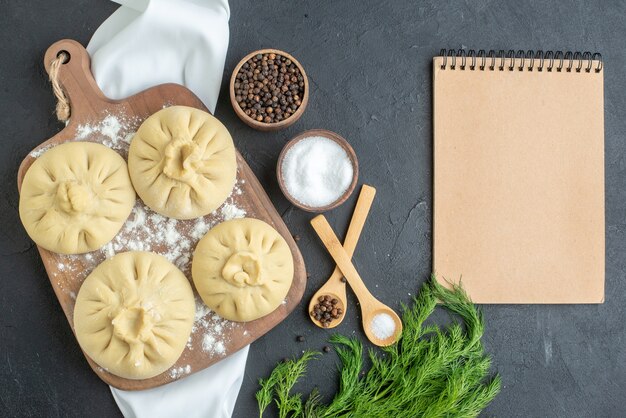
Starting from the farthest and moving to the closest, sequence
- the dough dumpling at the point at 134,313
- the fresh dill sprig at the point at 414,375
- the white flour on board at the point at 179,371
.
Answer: the fresh dill sprig at the point at 414,375 → the white flour on board at the point at 179,371 → the dough dumpling at the point at 134,313

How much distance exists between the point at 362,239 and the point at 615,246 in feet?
3.13

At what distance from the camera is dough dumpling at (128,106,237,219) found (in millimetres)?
1811

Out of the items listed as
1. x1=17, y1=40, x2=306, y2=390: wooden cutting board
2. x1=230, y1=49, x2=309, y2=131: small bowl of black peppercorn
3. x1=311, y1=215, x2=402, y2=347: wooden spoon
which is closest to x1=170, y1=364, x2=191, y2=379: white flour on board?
x1=17, y1=40, x2=306, y2=390: wooden cutting board

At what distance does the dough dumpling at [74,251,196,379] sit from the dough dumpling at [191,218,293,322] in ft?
0.32

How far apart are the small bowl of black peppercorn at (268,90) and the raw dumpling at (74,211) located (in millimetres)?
465

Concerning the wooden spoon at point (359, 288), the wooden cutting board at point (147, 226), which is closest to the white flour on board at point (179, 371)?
the wooden cutting board at point (147, 226)

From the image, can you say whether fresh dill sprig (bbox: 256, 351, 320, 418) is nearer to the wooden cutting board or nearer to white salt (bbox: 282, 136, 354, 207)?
the wooden cutting board

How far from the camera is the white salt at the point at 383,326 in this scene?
2086 millimetres

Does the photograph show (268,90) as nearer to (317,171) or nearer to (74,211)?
(317,171)

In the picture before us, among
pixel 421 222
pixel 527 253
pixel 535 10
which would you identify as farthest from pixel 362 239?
pixel 535 10

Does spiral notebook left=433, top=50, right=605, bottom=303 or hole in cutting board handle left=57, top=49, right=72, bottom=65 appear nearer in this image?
hole in cutting board handle left=57, top=49, right=72, bottom=65

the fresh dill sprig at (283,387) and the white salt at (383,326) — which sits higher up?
the white salt at (383,326)

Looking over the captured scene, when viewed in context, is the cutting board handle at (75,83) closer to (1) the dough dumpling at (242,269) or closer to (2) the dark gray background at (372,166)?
(2) the dark gray background at (372,166)

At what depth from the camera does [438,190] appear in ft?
6.93
